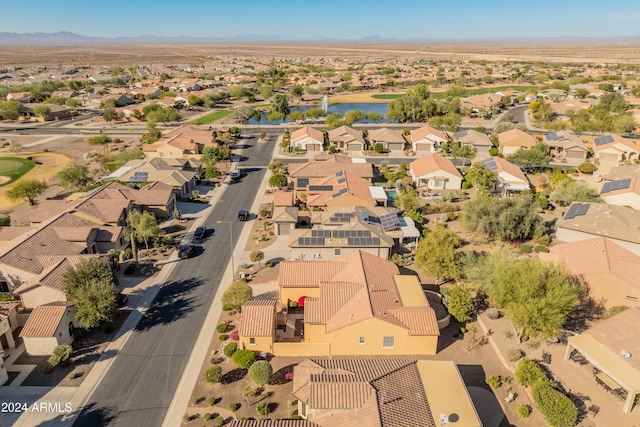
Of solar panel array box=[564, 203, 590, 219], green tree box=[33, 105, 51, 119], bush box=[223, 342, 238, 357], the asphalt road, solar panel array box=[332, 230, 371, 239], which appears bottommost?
the asphalt road

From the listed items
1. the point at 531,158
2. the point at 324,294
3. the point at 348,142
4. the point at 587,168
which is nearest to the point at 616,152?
the point at 587,168

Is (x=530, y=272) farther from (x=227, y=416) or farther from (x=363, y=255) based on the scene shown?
(x=227, y=416)

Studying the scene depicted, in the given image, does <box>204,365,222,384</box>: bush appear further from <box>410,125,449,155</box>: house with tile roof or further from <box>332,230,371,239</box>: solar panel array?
<box>410,125,449,155</box>: house with tile roof

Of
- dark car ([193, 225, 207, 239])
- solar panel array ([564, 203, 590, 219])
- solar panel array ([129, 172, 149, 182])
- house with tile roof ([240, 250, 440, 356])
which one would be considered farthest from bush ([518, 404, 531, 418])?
solar panel array ([129, 172, 149, 182])

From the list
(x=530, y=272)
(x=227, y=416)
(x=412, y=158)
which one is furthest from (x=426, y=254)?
(x=412, y=158)

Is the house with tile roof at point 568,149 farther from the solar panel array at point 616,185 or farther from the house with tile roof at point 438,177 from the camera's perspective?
the house with tile roof at point 438,177

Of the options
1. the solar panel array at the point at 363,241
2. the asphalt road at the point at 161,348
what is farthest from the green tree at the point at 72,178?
the solar panel array at the point at 363,241
